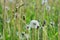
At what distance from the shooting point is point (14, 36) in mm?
1720

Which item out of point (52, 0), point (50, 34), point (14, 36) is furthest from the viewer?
point (52, 0)

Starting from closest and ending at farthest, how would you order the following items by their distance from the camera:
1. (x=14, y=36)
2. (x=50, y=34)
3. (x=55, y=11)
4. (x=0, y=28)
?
(x=14, y=36) < (x=50, y=34) < (x=0, y=28) < (x=55, y=11)

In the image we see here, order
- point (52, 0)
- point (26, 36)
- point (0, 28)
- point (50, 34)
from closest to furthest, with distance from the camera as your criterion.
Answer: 1. point (26, 36)
2. point (50, 34)
3. point (0, 28)
4. point (52, 0)

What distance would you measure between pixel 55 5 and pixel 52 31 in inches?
36.6

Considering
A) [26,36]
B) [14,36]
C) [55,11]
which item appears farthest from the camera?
[55,11]

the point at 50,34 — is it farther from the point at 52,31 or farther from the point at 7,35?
the point at 7,35

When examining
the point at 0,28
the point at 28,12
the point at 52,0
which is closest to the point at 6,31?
the point at 0,28

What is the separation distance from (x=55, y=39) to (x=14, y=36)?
319 millimetres

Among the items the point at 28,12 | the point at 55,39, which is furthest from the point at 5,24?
the point at 28,12

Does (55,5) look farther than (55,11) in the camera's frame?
Yes

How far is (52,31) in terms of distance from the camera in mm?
1879

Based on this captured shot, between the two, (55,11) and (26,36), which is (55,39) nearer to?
(26,36)

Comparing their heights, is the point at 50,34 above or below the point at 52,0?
below

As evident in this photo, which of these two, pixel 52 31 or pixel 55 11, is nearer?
pixel 52 31
